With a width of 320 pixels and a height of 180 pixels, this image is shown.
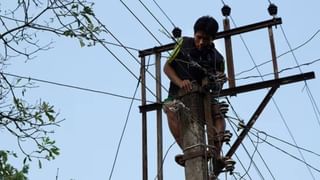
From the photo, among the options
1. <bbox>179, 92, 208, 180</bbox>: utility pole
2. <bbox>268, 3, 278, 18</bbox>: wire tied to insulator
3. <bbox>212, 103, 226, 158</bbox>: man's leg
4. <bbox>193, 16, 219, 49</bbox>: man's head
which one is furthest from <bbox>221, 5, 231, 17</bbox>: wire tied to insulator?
<bbox>179, 92, 208, 180</bbox>: utility pole

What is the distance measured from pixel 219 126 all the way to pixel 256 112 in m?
1.11

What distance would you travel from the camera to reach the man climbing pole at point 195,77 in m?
6.87

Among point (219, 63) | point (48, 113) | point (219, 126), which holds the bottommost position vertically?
point (48, 113)

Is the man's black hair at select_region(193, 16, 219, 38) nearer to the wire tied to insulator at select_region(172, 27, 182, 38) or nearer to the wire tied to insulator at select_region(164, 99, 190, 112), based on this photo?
the wire tied to insulator at select_region(164, 99, 190, 112)

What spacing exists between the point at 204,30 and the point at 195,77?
44 cm

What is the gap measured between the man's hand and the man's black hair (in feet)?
1.81

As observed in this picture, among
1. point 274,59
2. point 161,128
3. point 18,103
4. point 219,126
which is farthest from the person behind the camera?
point 274,59

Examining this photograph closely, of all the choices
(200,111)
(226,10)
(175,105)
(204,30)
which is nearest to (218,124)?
(200,111)

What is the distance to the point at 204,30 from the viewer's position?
7320 millimetres

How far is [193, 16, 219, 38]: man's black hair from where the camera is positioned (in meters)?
7.28

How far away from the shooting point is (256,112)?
8.08 metres

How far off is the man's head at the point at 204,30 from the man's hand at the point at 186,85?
1.59 ft

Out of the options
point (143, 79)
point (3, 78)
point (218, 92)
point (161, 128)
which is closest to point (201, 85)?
point (218, 92)

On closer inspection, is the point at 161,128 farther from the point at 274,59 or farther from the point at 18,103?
the point at 18,103
